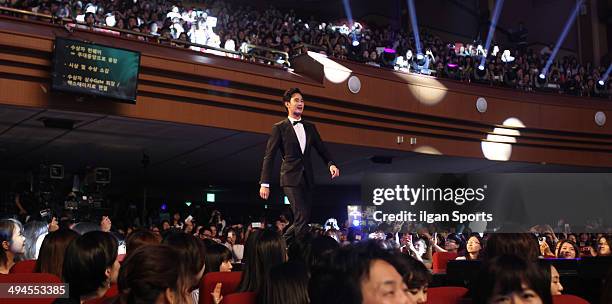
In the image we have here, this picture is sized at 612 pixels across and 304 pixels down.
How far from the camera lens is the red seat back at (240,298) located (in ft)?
9.85

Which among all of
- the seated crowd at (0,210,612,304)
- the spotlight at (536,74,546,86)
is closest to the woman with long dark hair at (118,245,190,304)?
the seated crowd at (0,210,612,304)

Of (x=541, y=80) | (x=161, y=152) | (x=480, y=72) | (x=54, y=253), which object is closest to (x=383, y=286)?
(x=54, y=253)

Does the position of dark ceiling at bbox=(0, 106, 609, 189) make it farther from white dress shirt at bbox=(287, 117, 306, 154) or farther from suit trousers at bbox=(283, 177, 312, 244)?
suit trousers at bbox=(283, 177, 312, 244)

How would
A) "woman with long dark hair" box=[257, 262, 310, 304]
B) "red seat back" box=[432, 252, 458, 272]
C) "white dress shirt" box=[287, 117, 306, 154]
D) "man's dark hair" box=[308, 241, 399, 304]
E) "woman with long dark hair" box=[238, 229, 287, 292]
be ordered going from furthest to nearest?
"white dress shirt" box=[287, 117, 306, 154] → "red seat back" box=[432, 252, 458, 272] → "woman with long dark hair" box=[238, 229, 287, 292] → "woman with long dark hair" box=[257, 262, 310, 304] → "man's dark hair" box=[308, 241, 399, 304]

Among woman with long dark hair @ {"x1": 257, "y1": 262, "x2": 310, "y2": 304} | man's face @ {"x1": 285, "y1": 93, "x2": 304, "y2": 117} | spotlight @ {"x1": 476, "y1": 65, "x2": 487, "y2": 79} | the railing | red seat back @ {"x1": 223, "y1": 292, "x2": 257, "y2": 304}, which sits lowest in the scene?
red seat back @ {"x1": 223, "y1": 292, "x2": 257, "y2": 304}

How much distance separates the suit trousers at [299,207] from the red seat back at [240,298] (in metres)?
2.33

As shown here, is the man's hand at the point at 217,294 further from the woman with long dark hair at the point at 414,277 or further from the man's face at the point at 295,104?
the man's face at the point at 295,104

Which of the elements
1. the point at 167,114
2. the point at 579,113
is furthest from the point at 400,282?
the point at 579,113

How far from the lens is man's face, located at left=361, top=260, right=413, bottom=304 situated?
7.57 ft

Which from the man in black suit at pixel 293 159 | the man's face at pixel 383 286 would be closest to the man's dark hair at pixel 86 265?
the man's face at pixel 383 286

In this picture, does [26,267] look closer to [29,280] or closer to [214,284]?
[29,280]

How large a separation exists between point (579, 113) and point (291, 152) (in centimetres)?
1208

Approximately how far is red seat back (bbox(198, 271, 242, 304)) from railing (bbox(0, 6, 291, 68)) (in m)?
7.49

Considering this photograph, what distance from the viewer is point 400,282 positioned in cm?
235
